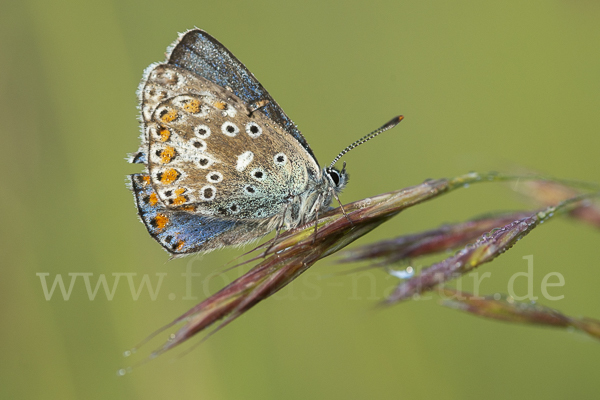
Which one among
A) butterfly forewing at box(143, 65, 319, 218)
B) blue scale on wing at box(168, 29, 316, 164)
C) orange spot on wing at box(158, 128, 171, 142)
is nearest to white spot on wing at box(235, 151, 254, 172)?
butterfly forewing at box(143, 65, 319, 218)

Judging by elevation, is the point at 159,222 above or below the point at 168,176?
below

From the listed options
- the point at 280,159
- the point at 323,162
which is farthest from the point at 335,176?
the point at 323,162

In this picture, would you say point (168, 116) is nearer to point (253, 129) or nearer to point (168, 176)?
point (168, 176)

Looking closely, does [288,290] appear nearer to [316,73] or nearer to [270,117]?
[270,117]

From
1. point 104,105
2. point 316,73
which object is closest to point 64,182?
point 104,105

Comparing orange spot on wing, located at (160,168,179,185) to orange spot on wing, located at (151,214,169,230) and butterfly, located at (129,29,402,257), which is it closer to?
butterfly, located at (129,29,402,257)

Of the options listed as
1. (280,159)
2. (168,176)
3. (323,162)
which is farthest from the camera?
(323,162)

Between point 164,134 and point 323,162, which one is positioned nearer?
point 164,134
